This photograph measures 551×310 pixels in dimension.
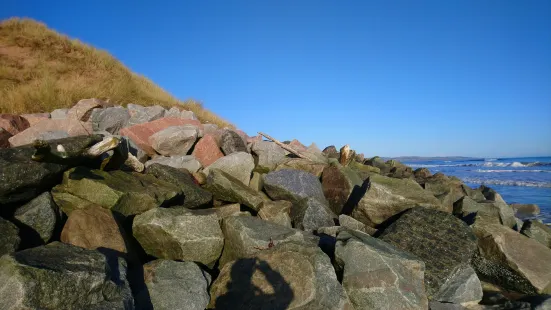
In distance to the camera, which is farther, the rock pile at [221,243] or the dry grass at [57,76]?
the dry grass at [57,76]

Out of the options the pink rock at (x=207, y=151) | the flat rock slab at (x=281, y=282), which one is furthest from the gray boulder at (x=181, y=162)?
the flat rock slab at (x=281, y=282)

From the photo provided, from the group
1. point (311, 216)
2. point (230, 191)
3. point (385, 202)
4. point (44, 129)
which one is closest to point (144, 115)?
point (44, 129)

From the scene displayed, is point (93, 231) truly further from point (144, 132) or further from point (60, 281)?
point (144, 132)

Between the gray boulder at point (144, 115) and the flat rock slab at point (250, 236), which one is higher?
the gray boulder at point (144, 115)

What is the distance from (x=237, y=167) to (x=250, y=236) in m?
2.92

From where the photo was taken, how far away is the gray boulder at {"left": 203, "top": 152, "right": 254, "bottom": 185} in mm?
7102

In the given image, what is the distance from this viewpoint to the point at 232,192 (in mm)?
6004

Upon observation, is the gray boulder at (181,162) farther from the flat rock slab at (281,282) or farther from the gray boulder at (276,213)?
the flat rock slab at (281,282)

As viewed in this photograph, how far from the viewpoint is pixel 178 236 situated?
4188 mm

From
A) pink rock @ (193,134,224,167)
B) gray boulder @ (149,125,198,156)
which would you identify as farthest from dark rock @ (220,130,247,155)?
gray boulder @ (149,125,198,156)

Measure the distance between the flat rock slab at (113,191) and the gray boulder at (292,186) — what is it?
2170 mm

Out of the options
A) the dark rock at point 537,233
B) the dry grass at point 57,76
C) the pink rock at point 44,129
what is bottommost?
the dark rock at point 537,233

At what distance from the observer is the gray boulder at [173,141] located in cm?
791

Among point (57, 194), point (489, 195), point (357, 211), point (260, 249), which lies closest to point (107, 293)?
point (260, 249)
